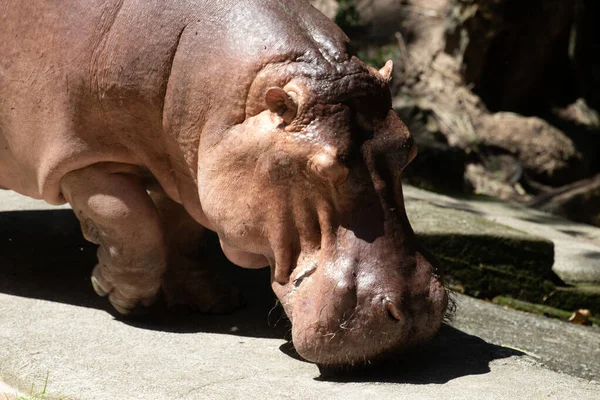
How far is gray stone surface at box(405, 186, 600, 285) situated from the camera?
623cm

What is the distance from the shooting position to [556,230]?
760 cm

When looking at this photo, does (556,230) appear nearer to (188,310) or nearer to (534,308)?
(534,308)

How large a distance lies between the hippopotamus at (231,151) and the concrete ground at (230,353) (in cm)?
17

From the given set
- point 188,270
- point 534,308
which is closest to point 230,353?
point 188,270

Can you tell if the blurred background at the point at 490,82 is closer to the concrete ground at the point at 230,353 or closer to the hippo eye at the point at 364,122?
the concrete ground at the point at 230,353

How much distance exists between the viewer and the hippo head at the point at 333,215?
3.58m

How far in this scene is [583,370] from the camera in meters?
4.48

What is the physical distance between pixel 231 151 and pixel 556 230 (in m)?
4.51

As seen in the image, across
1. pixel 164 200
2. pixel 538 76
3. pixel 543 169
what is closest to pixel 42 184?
pixel 164 200

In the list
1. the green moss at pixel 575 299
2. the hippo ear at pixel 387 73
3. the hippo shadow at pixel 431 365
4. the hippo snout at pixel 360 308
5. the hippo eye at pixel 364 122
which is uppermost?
the hippo ear at pixel 387 73

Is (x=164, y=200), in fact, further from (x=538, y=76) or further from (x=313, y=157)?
(x=538, y=76)

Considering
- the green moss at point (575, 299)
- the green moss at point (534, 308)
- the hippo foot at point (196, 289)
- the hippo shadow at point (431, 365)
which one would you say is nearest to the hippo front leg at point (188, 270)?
the hippo foot at point (196, 289)

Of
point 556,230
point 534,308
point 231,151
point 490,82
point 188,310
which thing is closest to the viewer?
point 231,151

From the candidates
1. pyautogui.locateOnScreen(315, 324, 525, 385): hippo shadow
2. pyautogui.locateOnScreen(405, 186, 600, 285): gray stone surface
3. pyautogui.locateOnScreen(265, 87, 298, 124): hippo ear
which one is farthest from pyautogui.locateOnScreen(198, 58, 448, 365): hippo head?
pyautogui.locateOnScreen(405, 186, 600, 285): gray stone surface
